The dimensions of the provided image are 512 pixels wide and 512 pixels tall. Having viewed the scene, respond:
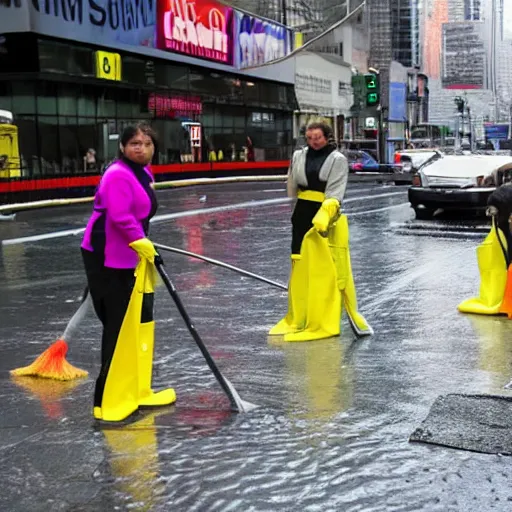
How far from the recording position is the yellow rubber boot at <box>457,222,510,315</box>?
8.45 metres

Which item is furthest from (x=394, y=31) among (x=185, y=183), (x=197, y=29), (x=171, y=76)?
(x=185, y=183)

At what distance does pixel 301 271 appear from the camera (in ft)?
24.5

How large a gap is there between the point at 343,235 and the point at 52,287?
4.24 meters

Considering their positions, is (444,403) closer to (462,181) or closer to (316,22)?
(462,181)

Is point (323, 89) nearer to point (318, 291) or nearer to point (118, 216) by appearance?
point (318, 291)

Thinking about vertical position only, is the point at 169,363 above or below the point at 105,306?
below

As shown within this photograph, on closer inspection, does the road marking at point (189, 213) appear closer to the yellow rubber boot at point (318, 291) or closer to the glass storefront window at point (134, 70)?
the yellow rubber boot at point (318, 291)

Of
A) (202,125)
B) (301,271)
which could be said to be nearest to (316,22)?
(202,125)

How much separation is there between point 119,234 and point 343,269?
2.57 meters

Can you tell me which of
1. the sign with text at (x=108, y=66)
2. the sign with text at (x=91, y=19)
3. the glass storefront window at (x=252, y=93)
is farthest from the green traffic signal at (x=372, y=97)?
the sign with text at (x=108, y=66)

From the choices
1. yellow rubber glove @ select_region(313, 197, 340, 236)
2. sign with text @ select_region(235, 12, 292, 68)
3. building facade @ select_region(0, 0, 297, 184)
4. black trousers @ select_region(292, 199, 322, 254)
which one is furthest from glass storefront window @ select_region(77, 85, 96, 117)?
yellow rubber glove @ select_region(313, 197, 340, 236)

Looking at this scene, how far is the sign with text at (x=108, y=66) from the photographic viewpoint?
31.1 metres

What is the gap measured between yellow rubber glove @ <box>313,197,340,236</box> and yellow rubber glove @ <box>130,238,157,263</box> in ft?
6.93

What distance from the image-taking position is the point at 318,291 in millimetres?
7410
